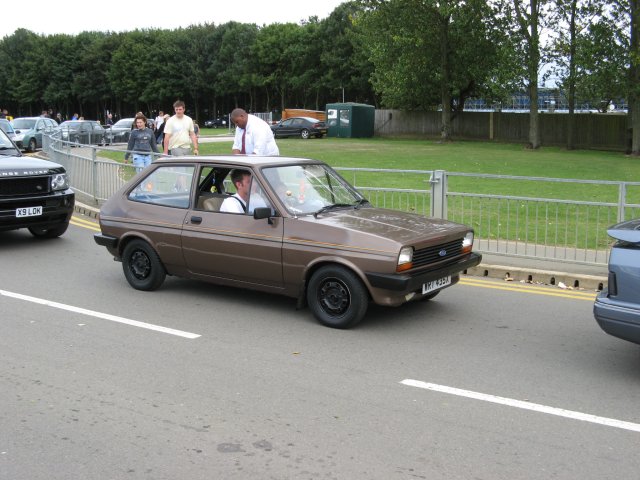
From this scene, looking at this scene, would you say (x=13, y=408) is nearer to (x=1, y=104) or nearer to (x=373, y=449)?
(x=373, y=449)

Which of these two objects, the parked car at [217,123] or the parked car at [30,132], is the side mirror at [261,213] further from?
the parked car at [217,123]

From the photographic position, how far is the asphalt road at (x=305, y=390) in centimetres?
415

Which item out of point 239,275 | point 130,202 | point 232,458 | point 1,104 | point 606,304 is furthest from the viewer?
point 1,104

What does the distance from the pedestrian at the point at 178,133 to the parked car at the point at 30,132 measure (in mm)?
18633

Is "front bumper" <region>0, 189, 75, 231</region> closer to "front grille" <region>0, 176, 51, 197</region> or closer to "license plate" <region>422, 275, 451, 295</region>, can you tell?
"front grille" <region>0, 176, 51, 197</region>

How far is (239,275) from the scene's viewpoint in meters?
7.51

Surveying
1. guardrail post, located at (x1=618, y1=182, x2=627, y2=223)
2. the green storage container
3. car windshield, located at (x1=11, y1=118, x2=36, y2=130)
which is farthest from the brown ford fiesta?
the green storage container

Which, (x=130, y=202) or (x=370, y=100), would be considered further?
(x=370, y=100)

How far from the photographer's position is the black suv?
10.7 meters

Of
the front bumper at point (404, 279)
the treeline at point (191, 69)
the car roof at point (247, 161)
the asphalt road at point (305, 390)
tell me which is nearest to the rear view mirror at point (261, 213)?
the car roof at point (247, 161)

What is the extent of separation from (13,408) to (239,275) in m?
2.98

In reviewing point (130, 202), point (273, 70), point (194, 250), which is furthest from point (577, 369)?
point (273, 70)

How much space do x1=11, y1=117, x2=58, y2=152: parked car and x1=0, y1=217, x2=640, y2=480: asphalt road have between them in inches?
1015

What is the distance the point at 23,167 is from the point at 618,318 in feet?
29.3
